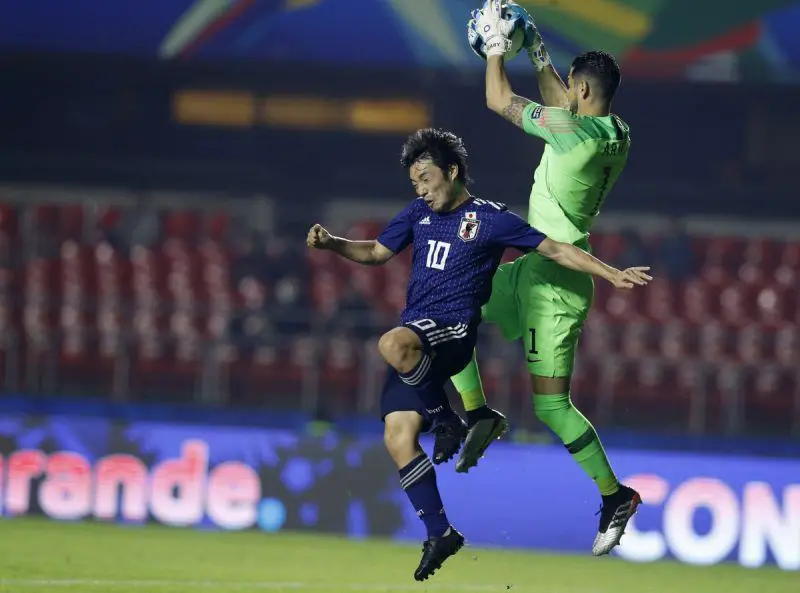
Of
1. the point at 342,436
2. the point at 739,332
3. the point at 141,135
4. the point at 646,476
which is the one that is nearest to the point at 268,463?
the point at 342,436

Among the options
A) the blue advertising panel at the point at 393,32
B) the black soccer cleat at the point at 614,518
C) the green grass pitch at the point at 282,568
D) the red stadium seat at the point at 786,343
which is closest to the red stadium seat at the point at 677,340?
the red stadium seat at the point at 786,343

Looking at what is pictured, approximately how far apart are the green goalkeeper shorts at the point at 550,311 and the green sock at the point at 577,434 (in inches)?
6.3

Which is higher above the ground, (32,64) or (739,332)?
(32,64)

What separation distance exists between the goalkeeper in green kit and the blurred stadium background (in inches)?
65.3

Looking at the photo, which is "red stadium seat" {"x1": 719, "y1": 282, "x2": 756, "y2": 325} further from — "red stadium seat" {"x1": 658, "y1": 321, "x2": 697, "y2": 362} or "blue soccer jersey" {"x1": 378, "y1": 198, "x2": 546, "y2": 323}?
"blue soccer jersey" {"x1": 378, "y1": 198, "x2": 546, "y2": 323}

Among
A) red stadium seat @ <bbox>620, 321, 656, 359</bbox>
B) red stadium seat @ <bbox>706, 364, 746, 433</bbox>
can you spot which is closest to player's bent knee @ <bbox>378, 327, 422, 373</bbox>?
red stadium seat @ <bbox>706, 364, 746, 433</bbox>

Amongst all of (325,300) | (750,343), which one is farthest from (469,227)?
(750,343)

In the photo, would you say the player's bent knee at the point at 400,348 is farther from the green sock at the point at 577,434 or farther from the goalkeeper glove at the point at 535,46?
the goalkeeper glove at the point at 535,46

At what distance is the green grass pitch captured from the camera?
9211 mm

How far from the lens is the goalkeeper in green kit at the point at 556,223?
25.7 ft

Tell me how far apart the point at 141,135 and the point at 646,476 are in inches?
384

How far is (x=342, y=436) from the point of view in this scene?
39.3 ft

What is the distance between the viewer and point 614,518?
27.2 feet

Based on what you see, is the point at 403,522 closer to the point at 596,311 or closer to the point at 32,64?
the point at 596,311
